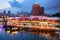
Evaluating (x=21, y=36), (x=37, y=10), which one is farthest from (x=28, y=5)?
(x=21, y=36)

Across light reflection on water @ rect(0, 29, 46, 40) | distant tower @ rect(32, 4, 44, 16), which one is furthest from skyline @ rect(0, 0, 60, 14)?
light reflection on water @ rect(0, 29, 46, 40)

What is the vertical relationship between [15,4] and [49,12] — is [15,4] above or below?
above

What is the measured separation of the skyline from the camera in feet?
5.65

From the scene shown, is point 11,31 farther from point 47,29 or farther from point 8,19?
point 47,29

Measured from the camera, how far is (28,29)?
1714mm

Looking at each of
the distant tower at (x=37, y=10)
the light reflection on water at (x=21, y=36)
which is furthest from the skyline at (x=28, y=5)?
the light reflection on water at (x=21, y=36)

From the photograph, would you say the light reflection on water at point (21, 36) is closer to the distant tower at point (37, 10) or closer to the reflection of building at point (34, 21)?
the reflection of building at point (34, 21)

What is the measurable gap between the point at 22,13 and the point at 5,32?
367 millimetres

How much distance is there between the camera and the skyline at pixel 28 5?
172cm

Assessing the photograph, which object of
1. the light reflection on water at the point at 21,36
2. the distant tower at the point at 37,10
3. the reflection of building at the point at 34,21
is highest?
the distant tower at the point at 37,10

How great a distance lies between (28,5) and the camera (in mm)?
1736

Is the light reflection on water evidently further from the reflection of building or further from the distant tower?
the distant tower

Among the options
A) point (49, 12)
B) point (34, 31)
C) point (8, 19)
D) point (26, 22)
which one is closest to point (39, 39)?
point (34, 31)

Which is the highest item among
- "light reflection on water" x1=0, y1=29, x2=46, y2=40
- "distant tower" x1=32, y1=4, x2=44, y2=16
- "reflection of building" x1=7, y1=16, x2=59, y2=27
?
"distant tower" x1=32, y1=4, x2=44, y2=16
